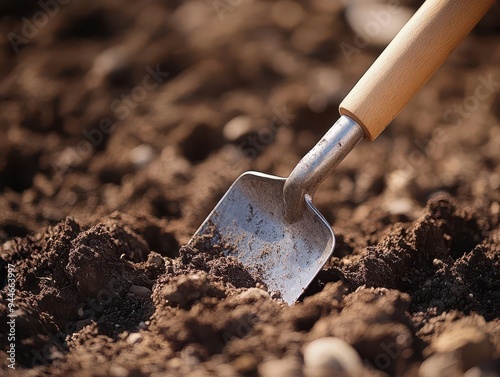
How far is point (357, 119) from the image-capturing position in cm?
166

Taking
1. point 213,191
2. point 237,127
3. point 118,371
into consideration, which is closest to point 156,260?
point 118,371

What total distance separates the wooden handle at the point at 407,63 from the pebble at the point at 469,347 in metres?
0.63

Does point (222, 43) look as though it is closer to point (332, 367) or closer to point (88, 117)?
point (88, 117)

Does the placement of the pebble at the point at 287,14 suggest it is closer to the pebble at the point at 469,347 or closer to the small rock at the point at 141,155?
the small rock at the point at 141,155

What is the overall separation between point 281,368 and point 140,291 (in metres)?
0.55

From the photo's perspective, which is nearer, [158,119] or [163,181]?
[163,181]

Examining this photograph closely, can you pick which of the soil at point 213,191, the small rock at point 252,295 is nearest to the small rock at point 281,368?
the soil at point 213,191

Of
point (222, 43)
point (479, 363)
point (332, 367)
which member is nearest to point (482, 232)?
point (479, 363)

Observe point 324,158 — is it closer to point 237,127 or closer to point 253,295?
point 253,295

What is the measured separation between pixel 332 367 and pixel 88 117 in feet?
6.14

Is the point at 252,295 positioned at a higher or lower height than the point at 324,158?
lower

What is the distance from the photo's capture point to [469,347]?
125cm

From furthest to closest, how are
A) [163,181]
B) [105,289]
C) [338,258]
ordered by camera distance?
[163,181] < [338,258] < [105,289]

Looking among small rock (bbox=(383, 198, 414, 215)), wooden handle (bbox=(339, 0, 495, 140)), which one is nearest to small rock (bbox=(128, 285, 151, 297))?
wooden handle (bbox=(339, 0, 495, 140))
